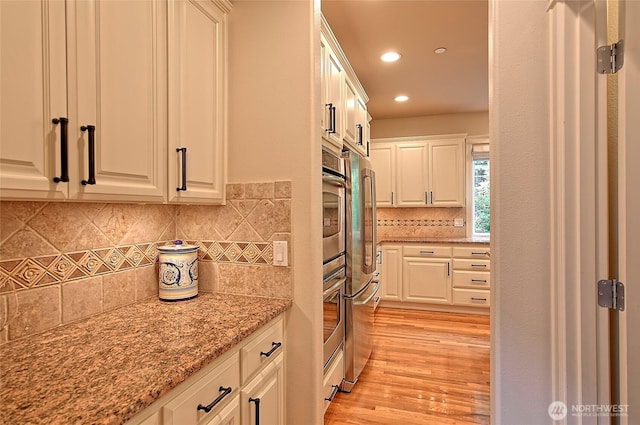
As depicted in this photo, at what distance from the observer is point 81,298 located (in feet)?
4.05

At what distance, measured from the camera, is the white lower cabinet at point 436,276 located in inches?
156

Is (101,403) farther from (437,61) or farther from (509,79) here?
(437,61)

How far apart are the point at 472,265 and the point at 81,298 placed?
3936mm

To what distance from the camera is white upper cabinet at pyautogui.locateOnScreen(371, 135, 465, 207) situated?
436 cm

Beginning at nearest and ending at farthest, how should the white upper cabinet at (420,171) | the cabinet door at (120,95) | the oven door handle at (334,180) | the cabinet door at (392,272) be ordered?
the cabinet door at (120,95) → the oven door handle at (334,180) → the cabinet door at (392,272) → the white upper cabinet at (420,171)

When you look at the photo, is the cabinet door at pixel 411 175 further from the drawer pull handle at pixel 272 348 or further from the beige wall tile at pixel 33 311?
the beige wall tile at pixel 33 311

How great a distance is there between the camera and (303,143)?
150 cm

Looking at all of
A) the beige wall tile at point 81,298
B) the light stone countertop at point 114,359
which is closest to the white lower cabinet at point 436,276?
the light stone countertop at point 114,359

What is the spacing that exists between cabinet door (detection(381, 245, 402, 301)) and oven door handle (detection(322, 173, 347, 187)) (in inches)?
90.4

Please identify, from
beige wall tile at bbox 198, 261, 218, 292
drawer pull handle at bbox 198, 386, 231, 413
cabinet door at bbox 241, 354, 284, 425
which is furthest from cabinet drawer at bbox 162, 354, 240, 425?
beige wall tile at bbox 198, 261, 218, 292

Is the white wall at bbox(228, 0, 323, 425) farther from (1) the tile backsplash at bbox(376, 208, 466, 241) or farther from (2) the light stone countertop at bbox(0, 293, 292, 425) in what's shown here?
(1) the tile backsplash at bbox(376, 208, 466, 241)

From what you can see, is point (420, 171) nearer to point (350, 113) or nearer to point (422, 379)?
point (350, 113)

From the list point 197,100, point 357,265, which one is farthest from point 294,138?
point 357,265

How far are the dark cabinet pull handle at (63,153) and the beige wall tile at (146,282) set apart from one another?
A: 0.70 meters
